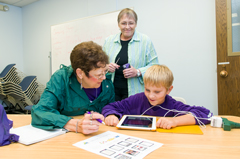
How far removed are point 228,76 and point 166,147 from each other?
1.88 meters

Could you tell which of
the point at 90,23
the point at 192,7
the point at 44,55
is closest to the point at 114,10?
the point at 90,23

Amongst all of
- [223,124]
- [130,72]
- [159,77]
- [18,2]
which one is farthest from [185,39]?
[18,2]

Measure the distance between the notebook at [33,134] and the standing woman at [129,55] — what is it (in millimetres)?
990

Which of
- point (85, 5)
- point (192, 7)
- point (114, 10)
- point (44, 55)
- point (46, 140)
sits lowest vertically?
point (46, 140)

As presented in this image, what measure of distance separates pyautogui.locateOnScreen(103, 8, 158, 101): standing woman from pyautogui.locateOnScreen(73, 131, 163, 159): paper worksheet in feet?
3.38

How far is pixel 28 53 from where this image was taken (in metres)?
4.96

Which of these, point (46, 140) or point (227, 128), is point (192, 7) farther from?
point (46, 140)

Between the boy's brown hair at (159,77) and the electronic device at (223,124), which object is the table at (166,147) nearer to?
the electronic device at (223,124)

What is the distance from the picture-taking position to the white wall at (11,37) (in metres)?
4.65

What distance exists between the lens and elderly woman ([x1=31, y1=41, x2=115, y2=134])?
3.23 feet

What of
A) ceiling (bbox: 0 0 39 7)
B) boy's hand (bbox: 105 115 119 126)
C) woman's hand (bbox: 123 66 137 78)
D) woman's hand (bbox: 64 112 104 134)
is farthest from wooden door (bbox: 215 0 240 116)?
ceiling (bbox: 0 0 39 7)

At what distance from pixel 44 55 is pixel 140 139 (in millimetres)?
4283

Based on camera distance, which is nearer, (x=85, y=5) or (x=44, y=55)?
(x=85, y=5)

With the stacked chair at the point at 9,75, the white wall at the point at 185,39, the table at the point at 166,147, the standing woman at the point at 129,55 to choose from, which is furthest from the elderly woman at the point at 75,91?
the stacked chair at the point at 9,75
